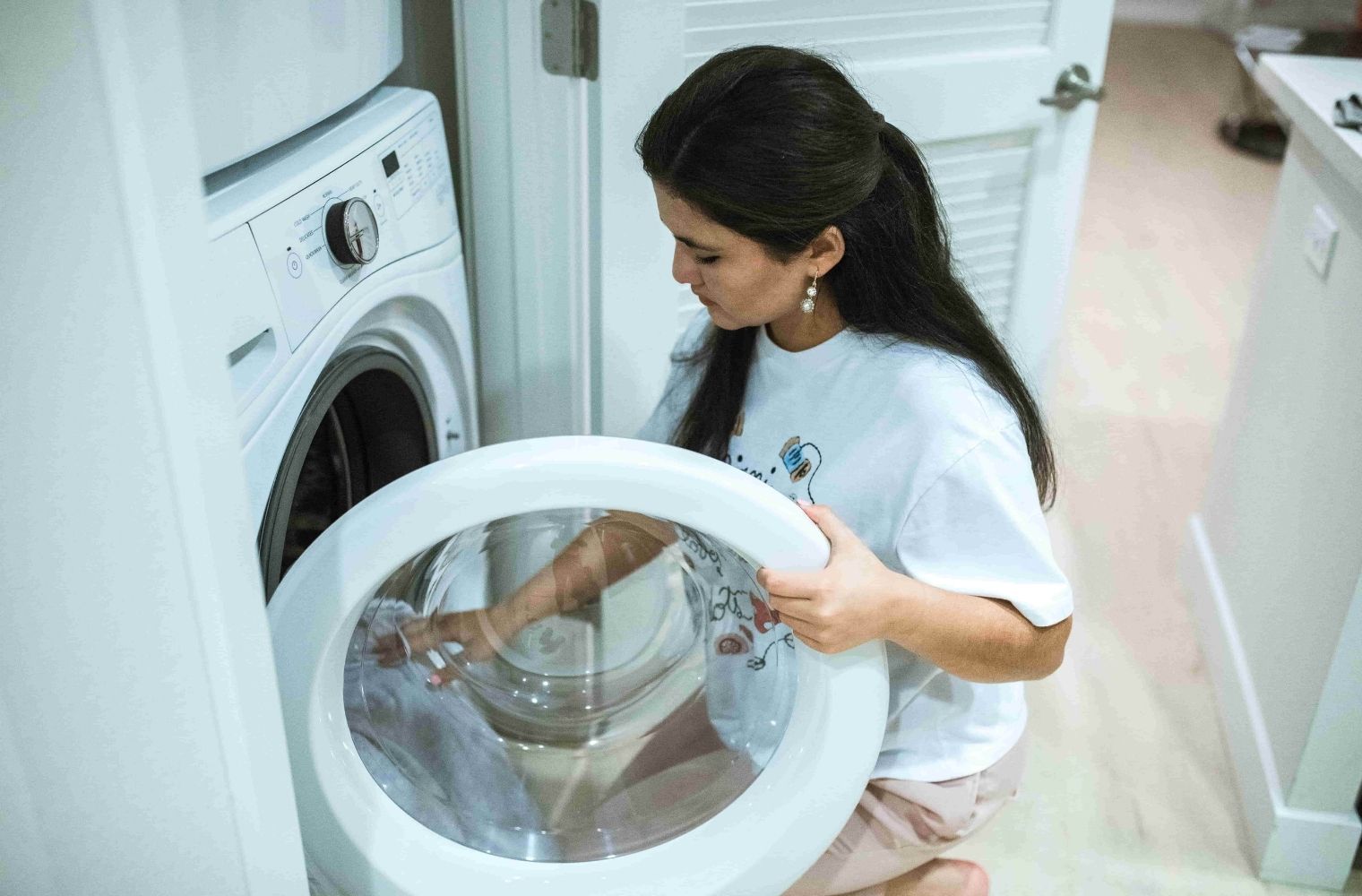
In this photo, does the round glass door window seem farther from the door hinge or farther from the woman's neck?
the door hinge

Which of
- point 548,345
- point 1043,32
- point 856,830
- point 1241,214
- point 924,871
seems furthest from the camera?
point 1241,214

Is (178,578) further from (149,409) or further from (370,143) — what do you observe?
(370,143)

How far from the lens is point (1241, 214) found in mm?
3824

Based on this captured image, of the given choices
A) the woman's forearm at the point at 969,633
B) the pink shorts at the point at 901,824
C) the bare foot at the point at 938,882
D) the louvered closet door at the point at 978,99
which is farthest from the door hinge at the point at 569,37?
the bare foot at the point at 938,882

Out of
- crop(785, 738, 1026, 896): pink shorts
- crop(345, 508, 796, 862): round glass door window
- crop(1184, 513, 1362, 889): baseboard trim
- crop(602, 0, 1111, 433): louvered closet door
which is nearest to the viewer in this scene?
crop(345, 508, 796, 862): round glass door window

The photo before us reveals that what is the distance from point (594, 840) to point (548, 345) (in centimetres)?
61

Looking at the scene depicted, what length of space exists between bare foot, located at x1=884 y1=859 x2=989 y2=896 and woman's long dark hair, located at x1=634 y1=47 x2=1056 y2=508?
440mm

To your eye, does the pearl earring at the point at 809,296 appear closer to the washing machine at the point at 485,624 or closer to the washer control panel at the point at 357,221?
the washing machine at the point at 485,624

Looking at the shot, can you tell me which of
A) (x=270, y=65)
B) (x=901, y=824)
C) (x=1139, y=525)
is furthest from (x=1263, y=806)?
(x=270, y=65)

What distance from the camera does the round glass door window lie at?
1104 mm

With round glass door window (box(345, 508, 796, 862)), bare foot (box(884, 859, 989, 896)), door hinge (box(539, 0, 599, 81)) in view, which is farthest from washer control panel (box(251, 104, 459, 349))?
bare foot (box(884, 859, 989, 896))

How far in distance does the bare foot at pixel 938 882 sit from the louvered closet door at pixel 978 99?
60cm

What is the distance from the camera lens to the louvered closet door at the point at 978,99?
1445 millimetres

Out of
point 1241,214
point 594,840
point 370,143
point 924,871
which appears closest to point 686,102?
point 370,143
